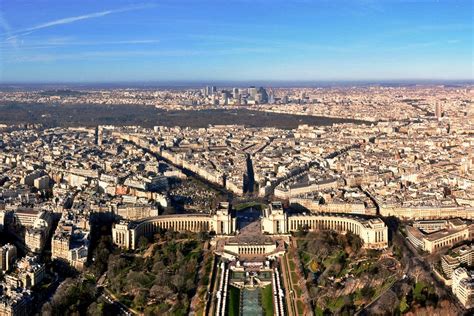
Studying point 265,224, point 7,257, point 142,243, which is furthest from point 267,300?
point 7,257

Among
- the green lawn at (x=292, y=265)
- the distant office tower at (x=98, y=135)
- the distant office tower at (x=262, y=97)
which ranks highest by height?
the distant office tower at (x=262, y=97)

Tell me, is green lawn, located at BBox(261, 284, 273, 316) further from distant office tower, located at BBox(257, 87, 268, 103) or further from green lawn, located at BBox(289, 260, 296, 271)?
distant office tower, located at BBox(257, 87, 268, 103)

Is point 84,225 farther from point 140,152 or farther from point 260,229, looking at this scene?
point 140,152

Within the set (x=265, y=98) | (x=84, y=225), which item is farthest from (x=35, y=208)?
(x=265, y=98)

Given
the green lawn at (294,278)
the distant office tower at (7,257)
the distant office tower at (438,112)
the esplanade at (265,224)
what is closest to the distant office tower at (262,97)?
the distant office tower at (438,112)

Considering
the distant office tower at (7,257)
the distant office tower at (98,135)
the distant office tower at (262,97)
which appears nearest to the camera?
the distant office tower at (7,257)

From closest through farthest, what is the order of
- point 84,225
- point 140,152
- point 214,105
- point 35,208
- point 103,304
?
point 103,304
point 84,225
point 35,208
point 140,152
point 214,105

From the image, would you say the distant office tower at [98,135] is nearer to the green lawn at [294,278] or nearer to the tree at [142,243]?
the tree at [142,243]
